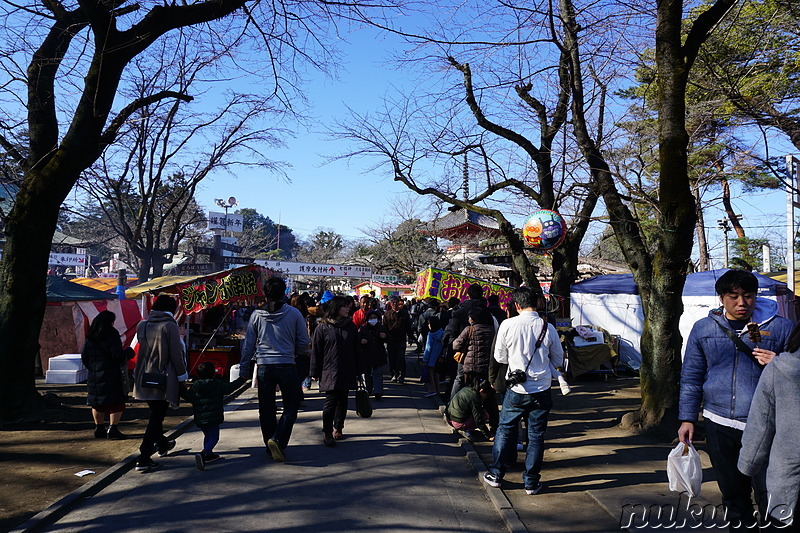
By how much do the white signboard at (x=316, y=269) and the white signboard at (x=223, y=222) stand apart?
6.82 metres

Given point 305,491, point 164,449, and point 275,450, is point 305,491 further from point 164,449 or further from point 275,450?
point 164,449

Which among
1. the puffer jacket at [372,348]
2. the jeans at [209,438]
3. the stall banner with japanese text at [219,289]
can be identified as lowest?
the jeans at [209,438]

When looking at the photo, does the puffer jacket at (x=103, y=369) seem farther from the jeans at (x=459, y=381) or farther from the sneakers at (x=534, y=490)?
the sneakers at (x=534, y=490)

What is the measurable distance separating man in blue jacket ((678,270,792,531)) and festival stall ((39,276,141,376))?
12.0 metres

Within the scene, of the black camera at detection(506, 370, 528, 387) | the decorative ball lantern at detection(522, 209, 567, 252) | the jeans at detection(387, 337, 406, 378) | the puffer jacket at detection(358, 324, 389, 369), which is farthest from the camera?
the jeans at detection(387, 337, 406, 378)

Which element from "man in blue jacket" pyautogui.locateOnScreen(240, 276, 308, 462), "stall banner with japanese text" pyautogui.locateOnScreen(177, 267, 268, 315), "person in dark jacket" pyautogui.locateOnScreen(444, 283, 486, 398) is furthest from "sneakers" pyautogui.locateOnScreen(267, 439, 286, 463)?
"stall banner with japanese text" pyautogui.locateOnScreen(177, 267, 268, 315)

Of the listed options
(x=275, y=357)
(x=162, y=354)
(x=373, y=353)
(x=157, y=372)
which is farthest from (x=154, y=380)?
(x=373, y=353)

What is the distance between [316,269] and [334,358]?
28.1m

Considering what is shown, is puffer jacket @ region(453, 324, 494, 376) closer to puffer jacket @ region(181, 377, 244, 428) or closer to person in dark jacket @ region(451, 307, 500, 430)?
person in dark jacket @ region(451, 307, 500, 430)

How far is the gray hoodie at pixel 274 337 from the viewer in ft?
20.2

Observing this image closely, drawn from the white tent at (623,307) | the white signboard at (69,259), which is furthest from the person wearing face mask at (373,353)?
Answer: the white signboard at (69,259)

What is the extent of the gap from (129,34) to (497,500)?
23.8ft

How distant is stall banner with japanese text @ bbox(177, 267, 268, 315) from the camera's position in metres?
11.2

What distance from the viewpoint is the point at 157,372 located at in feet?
19.4
